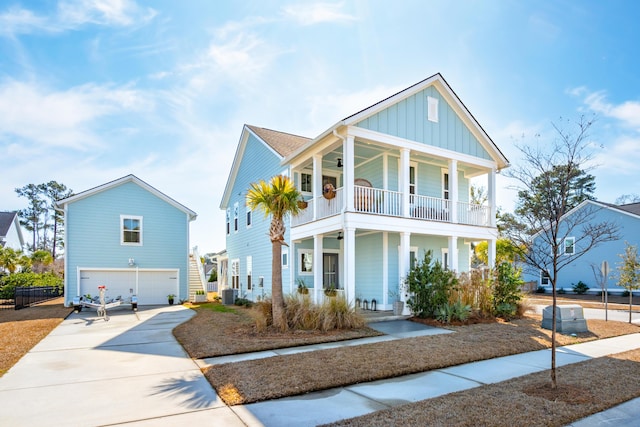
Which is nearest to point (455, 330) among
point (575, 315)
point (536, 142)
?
point (575, 315)

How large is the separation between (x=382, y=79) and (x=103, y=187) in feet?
47.2

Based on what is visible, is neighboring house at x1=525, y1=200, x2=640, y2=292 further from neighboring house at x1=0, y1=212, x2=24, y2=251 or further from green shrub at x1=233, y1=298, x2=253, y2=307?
neighboring house at x1=0, y1=212, x2=24, y2=251

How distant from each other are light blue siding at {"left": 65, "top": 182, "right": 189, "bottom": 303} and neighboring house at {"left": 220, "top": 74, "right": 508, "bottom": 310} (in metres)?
4.62

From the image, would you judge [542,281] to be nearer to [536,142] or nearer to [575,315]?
[575,315]

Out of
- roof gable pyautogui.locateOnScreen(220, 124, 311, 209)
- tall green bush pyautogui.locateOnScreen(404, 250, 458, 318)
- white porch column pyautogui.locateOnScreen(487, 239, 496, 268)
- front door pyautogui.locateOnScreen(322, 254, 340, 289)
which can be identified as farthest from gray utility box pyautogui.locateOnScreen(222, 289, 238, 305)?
white porch column pyautogui.locateOnScreen(487, 239, 496, 268)

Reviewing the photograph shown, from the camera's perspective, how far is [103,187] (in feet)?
63.1

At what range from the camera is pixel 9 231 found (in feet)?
115

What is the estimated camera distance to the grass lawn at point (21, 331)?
7.85 meters

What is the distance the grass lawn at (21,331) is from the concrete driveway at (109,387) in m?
0.22

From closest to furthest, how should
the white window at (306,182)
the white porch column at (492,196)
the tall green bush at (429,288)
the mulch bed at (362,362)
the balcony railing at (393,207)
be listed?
the mulch bed at (362,362) < the tall green bush at (429,288) < the balcony railing at (393,207) < the white porch column at (492,196) < the white window at (306,182)

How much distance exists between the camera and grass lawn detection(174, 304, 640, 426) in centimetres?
478

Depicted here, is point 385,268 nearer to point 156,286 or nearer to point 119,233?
point 156,286

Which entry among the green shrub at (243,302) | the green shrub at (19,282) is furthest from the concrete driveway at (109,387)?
the green shrub at (19,282)

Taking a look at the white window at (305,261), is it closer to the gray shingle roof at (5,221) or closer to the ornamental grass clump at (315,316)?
the ornamental grass clump at (315,316)
